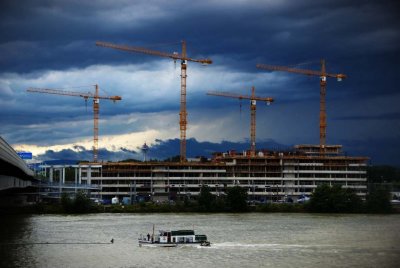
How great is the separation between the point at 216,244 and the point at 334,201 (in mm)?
58428

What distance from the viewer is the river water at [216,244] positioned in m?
55.8

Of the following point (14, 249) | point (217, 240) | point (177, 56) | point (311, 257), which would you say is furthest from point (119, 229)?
point (177, 56)

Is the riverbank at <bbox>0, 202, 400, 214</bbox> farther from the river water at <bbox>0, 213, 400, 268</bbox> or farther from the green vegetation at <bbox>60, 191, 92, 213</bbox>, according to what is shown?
the river water at <bbox>0, 213, 400, 268</bbox>

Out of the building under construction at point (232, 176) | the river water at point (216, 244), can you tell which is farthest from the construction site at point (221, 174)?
the river water at point (216, 244)

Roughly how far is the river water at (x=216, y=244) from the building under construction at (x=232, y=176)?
61441 mm

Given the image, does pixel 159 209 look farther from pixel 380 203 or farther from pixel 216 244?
pixel 216 244

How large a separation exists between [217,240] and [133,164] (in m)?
91.3

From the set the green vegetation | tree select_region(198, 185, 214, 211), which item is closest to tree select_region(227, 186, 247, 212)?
tree select_region(198, 185, 214, 211)

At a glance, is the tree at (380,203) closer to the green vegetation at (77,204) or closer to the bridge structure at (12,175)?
the green vegetation at (77,204)

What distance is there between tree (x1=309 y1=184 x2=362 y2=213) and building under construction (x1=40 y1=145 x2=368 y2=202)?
35.8 meters

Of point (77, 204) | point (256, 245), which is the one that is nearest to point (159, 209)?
point (77, 204)

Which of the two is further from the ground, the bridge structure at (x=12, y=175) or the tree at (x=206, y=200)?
the bridge structure at (x=12, y=175)

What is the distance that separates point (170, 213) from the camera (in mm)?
119438

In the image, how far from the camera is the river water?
183ft
